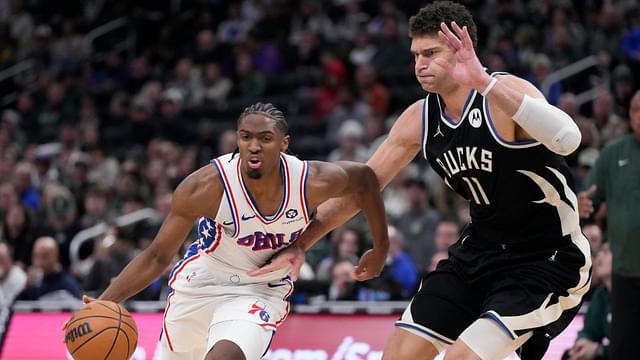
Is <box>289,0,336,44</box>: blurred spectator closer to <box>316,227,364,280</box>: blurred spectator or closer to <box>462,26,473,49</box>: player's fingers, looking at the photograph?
<box>316,227,364,280</box>: blurred spectator

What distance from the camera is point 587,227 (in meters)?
9.10

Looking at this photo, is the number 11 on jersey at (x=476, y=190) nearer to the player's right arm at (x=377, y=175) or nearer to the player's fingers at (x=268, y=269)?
the player's right arm at (x=377, y=175)

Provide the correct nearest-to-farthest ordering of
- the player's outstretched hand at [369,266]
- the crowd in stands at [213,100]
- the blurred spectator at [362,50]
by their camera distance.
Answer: the player's outstretched hand at [369,266] < the crowd in stands at [213,100] < the blurred spectator at [362,50]

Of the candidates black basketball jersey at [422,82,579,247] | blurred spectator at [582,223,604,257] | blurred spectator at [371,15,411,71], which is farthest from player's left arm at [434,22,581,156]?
blurred spectator at [371,15,411,71]

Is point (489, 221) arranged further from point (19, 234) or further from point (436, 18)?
point (19, 234)

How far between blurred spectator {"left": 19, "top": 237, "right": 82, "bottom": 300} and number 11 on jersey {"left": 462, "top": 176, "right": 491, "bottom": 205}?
5747 millimetres

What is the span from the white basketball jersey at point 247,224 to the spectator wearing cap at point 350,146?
5.88 meters

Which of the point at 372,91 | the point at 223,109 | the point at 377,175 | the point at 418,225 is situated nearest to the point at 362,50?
the point at 372,91

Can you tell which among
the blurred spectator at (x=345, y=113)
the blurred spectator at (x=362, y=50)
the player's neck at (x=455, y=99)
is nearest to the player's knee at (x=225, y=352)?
the player's neck at (x=455, y=99)

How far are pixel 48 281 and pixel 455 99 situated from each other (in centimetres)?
594

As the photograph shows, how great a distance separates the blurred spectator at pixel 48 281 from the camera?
33.0 feet

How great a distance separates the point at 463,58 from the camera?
4938mm

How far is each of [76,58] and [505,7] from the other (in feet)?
22.9

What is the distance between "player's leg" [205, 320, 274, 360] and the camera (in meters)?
5.59
